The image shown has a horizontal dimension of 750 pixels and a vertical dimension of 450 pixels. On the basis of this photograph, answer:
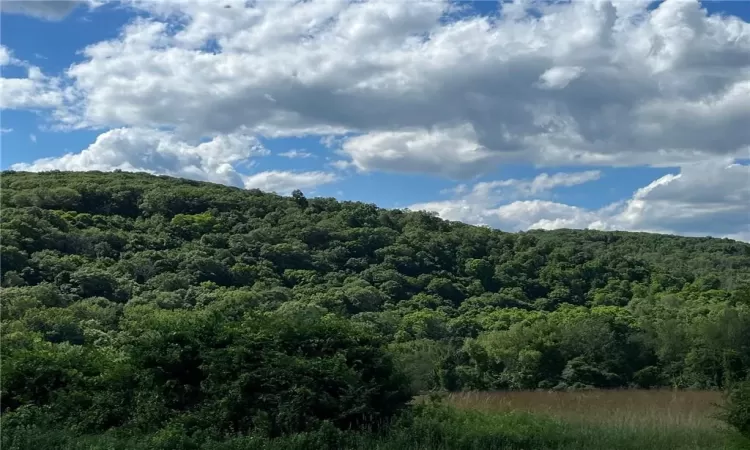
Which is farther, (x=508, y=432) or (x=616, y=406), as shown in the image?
(x=616, y=406)

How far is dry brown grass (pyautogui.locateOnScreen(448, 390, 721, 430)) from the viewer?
13.9m

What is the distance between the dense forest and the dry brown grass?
4.04 feet

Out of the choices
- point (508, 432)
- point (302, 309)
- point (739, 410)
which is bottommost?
point (508, 432)

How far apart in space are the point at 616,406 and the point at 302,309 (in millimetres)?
6768

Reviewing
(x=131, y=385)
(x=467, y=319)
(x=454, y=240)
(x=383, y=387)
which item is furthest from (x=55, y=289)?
(x=454, y=240)

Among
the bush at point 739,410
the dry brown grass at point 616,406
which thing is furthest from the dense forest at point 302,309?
the bush at point 739,410

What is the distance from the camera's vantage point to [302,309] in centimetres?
1462

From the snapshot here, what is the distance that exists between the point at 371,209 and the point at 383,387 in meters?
68.3

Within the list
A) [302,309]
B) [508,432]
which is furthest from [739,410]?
[302,309]

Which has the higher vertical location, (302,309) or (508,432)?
(302,309)

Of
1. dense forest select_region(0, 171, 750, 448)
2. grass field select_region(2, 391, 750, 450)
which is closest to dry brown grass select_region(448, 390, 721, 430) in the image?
grass field select_region(2, 391, 750, 450)

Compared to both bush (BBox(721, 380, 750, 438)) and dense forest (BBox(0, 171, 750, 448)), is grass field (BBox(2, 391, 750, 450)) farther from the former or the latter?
dense forest (BBox(0, 171, 750, 448))

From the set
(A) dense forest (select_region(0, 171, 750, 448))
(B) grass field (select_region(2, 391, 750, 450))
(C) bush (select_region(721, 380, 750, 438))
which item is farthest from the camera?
(A) dense forest (select_region(0, 171, 750, 448))

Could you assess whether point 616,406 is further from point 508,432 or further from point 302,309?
point 302,309
